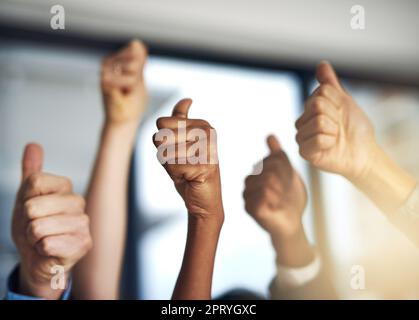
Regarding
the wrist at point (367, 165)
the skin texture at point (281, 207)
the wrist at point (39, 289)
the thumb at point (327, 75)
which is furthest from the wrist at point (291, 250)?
the wrist at point (39, 289)

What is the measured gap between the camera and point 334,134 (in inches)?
43.1

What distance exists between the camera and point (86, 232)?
104 cm

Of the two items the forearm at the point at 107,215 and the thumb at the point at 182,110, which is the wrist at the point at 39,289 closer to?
the forearm at the point at 107,215

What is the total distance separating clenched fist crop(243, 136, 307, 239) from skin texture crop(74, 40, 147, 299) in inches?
11.5

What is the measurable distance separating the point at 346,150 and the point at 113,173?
0.53m

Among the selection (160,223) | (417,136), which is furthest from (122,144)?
(417,136)

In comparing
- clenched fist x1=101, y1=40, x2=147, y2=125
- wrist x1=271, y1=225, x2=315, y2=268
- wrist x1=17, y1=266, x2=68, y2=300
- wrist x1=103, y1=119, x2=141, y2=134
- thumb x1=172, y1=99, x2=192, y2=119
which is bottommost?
wrist x1=17, y1=266, x2=68, y2=300

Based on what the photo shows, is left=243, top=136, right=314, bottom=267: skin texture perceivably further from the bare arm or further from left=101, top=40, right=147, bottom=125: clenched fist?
left=101, top=40, right=147, bottom=125: clenched fist

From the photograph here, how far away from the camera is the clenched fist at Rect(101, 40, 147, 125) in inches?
46.4

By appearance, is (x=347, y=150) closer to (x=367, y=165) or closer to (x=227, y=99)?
(x=367, y=165)

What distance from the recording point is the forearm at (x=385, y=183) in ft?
3.62

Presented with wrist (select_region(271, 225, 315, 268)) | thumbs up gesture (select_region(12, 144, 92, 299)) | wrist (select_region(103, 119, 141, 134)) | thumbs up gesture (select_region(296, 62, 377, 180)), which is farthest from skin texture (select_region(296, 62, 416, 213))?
thumbs up gesture (select_region(12, 144, 92, 299))

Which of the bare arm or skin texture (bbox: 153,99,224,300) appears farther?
the bare arm

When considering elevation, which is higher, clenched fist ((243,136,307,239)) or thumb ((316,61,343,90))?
thumb ((316,61,343,90))
